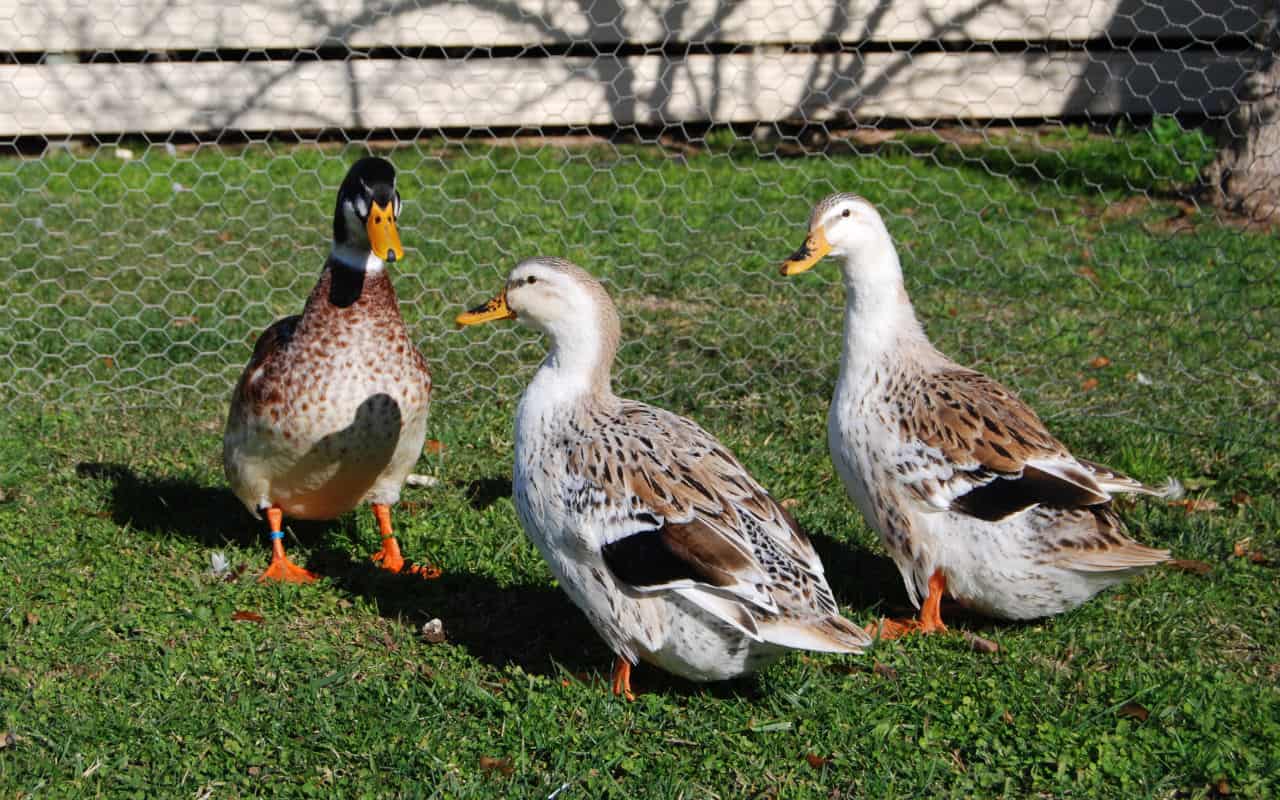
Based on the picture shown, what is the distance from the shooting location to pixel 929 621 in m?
3.71

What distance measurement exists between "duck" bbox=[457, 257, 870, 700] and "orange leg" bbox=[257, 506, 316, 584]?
1053mm

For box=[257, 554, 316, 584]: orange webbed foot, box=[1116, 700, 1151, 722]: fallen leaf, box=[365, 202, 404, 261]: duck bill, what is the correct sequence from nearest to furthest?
box=[1116, 700, 1151, 722]: fallen leaf
box=[365, 202, 404, 261]: duck bill
box=[257, 554, 316, 584]: orange webbed foot

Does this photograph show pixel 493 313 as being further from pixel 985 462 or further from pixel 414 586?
pixel 985 462

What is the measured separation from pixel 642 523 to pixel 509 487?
1.72 m

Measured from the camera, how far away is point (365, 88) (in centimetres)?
857

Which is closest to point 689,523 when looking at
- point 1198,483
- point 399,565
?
point 399,565

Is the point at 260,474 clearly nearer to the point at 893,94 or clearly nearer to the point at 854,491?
the point at 854,491

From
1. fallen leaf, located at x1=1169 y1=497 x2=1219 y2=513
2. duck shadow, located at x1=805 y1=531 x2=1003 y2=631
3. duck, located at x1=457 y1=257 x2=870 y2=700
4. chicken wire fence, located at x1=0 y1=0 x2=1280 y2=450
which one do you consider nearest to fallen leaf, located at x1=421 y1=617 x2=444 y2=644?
duck, located at x1=457 y1=257 x2=870 y2=700

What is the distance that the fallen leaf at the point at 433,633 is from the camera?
3.63 metres

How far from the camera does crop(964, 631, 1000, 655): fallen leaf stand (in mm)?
3605

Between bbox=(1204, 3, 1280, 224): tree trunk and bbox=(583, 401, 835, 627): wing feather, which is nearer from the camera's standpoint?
bbox=(583, 401, 835, 627): wing feather

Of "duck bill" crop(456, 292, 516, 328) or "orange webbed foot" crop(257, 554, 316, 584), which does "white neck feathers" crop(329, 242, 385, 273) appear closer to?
"duck bill" crop(456, 292, 516, 328)

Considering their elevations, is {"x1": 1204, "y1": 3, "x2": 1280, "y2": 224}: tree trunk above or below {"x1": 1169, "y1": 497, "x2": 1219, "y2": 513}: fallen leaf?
above

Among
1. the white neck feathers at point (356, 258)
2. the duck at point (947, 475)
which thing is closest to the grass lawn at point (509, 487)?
the duck at point (947, 475)
